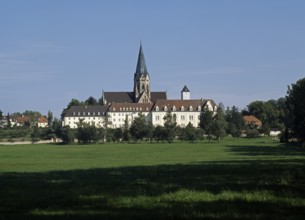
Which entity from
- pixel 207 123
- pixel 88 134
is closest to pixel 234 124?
pixel 207 123

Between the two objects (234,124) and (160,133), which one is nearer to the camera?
(160,133)

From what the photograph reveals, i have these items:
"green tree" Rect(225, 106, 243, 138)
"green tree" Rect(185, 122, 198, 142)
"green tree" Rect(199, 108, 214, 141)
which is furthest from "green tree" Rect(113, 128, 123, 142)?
"green tree" Rect(225, 106, 243, 138)

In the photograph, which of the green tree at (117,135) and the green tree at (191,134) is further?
the green tree at (117,135)

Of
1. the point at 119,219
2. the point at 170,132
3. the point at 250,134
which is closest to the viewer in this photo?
the point at 119,219

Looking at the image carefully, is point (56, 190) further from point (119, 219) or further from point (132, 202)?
point (119, 219)

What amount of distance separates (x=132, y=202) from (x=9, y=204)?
4155 millimetres

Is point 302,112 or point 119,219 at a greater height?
point 302,112

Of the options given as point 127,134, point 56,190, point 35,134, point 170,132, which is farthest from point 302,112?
point 35,134

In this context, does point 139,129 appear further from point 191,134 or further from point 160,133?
point 191,134

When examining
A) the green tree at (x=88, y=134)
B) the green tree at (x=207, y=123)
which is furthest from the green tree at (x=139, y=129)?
the green tree at (x=207, y=123)

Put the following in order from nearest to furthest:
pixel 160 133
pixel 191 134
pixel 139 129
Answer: pixel 191 134 < pixel 160 133 < pixel 139 129

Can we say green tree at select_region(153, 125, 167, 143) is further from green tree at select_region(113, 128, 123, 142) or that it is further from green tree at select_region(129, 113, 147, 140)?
green tree at select_region(113, 128, 123, 142)

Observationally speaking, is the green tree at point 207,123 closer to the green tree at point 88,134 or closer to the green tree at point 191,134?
the green tree at point 191,134

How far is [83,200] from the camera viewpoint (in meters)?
18.6
